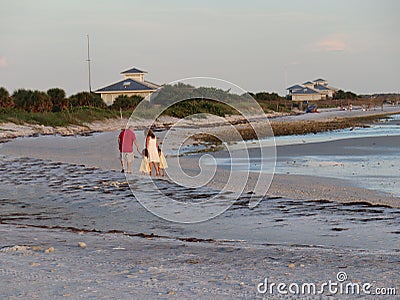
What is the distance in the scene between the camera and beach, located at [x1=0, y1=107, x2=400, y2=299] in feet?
21.1

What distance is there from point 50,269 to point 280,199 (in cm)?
759

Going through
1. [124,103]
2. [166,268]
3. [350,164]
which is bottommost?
[166,268]

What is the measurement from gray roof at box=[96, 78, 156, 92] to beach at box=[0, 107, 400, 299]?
62603mm

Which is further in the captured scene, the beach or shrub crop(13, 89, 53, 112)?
shrub crop(13, 89, 53, 112)

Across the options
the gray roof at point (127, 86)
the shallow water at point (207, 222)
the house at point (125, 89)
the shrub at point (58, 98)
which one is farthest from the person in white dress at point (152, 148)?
the gray roof at point (127, 86)

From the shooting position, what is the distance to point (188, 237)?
9.99 meters

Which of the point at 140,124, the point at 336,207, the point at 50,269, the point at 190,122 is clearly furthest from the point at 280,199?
the point at 190,122

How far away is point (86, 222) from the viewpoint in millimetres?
11516

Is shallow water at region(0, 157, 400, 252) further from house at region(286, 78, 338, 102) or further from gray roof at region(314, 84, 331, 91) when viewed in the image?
gray roof at region(314, 84, 331, 91)

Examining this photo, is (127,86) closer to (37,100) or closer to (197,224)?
(37,100)

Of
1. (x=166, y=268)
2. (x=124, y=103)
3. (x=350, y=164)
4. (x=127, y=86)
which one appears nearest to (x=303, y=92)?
(x=127, y=86)

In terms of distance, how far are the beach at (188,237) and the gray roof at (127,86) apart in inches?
2465

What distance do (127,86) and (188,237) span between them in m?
74.4

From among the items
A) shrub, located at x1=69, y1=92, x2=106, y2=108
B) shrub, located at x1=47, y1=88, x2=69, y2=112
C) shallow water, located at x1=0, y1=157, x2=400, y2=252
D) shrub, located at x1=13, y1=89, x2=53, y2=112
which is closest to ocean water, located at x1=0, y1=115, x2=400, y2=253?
shallow water, located at x1=0, y1=157, x2=400, y2=252
